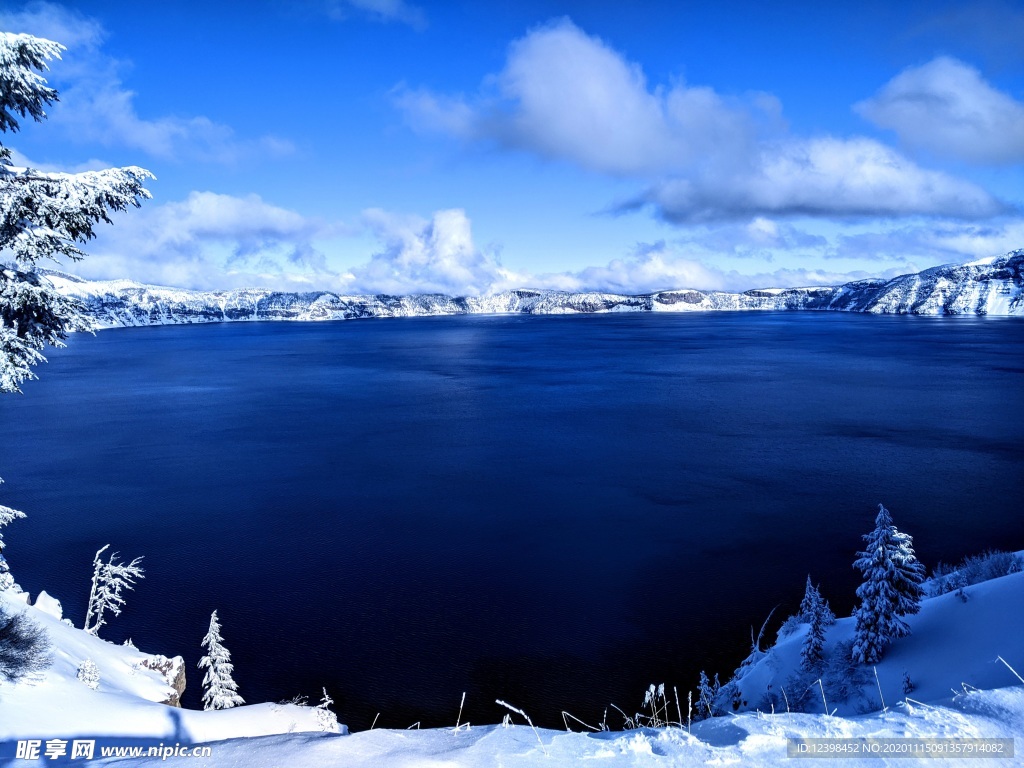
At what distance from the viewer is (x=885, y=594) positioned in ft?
49.2

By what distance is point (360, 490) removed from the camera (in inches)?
1523

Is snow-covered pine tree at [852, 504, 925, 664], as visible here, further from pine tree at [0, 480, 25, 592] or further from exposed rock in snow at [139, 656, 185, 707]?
exposed rock in snow at [139, 656, 185, 707]

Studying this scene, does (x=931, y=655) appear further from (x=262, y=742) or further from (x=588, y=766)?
(x=262, y=742)

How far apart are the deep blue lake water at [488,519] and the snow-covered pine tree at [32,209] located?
1588 cm

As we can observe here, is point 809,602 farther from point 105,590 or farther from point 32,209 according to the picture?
point 105,590

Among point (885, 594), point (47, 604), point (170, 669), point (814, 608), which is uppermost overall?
point (885, 594)

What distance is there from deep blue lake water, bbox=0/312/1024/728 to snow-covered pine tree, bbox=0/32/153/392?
1588 cm

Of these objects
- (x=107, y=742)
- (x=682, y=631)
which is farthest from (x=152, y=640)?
(x=682, y=631)

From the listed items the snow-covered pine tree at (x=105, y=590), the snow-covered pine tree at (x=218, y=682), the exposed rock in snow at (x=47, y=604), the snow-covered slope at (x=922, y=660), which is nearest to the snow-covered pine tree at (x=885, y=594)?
the snow-covered slope at (x=922, y=660)

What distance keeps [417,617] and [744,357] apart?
109 meters

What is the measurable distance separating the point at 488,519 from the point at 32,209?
1143 inches

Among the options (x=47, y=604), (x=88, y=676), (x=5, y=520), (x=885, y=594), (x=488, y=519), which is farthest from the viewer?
(x=488, y=519)

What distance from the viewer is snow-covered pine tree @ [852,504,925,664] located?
1478 cm

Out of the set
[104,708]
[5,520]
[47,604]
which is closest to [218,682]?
[47,604]
